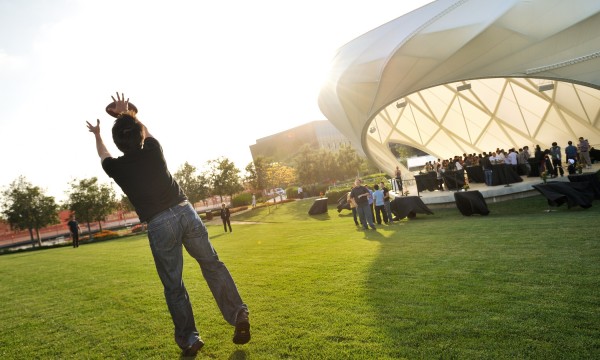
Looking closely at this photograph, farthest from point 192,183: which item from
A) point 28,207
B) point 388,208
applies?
point 388,208

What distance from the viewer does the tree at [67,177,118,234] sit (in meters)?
46.3

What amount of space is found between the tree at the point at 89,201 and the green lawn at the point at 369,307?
4456 cm

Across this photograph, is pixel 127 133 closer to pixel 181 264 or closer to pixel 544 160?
pixel 181 264

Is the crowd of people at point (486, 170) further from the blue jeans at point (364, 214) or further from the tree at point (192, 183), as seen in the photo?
the tree at point (192, 183)

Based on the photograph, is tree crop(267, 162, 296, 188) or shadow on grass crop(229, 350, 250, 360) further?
tree crop(267, 162, 296, 188)

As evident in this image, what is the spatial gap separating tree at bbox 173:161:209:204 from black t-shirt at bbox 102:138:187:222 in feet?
174

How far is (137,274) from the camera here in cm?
817

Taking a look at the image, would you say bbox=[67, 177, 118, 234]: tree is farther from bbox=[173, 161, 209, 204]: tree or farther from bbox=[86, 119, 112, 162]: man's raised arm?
bbox=[86, 119, 112, 162]: man's raised arm

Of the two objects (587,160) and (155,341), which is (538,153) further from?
(155,341)

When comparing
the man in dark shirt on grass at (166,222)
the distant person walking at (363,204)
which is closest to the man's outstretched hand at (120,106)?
the man in dark shirt on grass at (166,222)

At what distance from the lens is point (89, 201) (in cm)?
4653

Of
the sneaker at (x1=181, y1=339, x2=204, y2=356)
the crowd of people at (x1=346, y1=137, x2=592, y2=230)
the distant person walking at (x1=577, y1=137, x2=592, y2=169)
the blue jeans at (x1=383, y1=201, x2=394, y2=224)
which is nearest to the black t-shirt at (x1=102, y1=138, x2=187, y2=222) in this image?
the sneaker at (x1=181, y1=339, x2=204, y2=356)

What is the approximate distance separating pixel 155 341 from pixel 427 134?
35822mm

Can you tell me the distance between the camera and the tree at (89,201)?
46.3 meters
